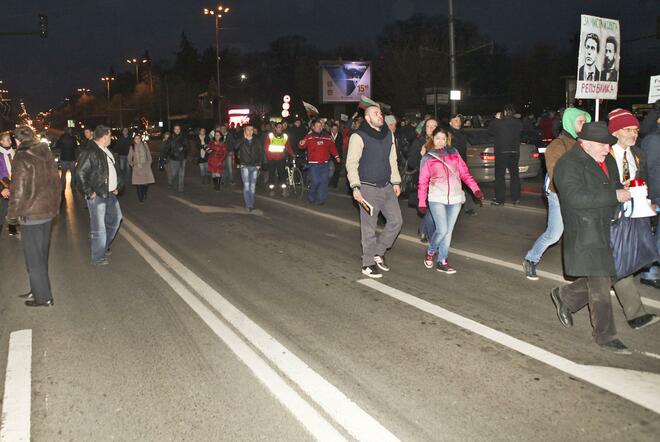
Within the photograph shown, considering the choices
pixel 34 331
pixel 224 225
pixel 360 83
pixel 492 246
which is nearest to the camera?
pixel 34 331

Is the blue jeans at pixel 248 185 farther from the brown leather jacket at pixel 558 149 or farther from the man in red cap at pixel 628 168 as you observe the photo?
the man in red cap at pixel 628 168

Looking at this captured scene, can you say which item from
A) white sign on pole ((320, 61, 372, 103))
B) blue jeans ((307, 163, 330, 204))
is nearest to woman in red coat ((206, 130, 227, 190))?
blue jeans ((307, 163, 330, 204))

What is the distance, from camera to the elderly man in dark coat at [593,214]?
4.96 meters

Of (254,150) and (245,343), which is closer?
(245,343)

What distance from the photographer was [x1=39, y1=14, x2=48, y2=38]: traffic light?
28.0m

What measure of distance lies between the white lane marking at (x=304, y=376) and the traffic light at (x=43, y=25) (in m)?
24.2

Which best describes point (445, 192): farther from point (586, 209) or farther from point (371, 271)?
point (586, 209)

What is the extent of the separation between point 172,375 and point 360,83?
40.6 m

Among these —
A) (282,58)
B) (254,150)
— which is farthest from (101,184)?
(282,58)

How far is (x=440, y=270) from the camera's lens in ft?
26.4

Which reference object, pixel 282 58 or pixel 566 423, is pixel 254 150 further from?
pixel 282 58

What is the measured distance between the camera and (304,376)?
480cm

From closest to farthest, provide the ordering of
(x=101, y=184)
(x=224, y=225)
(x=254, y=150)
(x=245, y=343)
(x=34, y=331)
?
Result: 1. (x=245, y=343)
2. (x=34, y=331)
3. (x=101, y=184)
4. (x=224, y=225)
5. (x=254, y=150)

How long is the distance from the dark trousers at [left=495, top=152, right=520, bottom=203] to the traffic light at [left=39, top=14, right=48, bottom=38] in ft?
71.0
